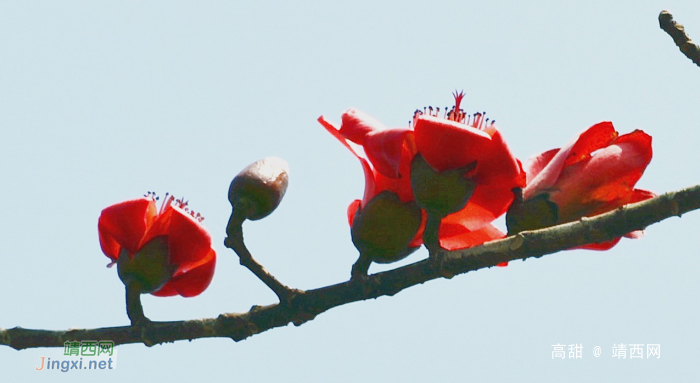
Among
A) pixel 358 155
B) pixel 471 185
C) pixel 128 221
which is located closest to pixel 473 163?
pixel 471 185

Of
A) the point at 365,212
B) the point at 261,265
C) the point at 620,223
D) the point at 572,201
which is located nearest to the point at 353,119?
the point at 365,212

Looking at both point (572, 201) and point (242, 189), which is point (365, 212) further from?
point (572, 201)

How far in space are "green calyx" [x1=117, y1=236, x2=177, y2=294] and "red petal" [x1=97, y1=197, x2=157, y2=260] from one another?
0.03 metres

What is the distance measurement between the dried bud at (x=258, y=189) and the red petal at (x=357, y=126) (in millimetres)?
170

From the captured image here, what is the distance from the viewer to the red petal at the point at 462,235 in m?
1.98

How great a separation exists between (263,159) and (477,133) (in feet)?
1.64

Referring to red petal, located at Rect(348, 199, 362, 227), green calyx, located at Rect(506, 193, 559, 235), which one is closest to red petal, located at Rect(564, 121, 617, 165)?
green calyx, located at Rect(506, 193, 559, 235)

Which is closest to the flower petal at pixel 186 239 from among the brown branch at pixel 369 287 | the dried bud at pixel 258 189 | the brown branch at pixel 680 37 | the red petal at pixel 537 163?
the dried bud at pixel 258 189

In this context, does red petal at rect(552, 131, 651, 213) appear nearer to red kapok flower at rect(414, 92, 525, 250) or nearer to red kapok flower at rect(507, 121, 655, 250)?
red kapok flower at rect(507, 121, 655, 250)

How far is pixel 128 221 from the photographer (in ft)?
6.60

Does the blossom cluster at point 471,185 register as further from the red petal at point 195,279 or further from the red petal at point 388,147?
the red petal at point 195,279

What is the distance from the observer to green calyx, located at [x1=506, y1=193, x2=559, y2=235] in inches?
73.8

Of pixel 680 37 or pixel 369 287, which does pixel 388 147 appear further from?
pixel 680 37

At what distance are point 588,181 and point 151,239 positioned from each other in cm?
98
